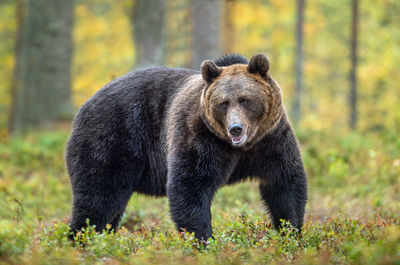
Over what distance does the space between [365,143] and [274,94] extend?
7.84 meters

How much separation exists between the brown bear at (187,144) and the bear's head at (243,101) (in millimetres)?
11

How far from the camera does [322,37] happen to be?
25.9 metres

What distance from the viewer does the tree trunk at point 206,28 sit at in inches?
487

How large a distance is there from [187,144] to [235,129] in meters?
0.69

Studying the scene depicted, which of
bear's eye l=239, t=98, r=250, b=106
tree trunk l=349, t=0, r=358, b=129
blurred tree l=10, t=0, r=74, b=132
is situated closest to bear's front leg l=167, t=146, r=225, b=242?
bear's eye l=239, t=98, r=250, b=106

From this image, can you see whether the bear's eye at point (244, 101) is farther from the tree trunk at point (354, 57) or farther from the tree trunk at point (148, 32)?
the tree trunk at point (354, 57)

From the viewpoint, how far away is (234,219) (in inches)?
282

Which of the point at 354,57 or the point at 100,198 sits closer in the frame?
the point at 100,198

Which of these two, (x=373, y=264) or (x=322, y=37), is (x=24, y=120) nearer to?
(x=373, y=264)

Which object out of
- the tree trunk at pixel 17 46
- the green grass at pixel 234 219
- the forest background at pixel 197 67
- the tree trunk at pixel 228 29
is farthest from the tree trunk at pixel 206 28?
the tree trunk at pixel 17 46

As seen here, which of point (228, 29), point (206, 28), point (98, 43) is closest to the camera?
point (206, 28)

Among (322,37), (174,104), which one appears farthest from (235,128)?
(322,37)

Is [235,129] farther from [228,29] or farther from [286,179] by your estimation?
[228,29]

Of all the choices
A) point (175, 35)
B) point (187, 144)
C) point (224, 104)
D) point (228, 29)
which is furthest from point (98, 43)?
point (224, 104)
